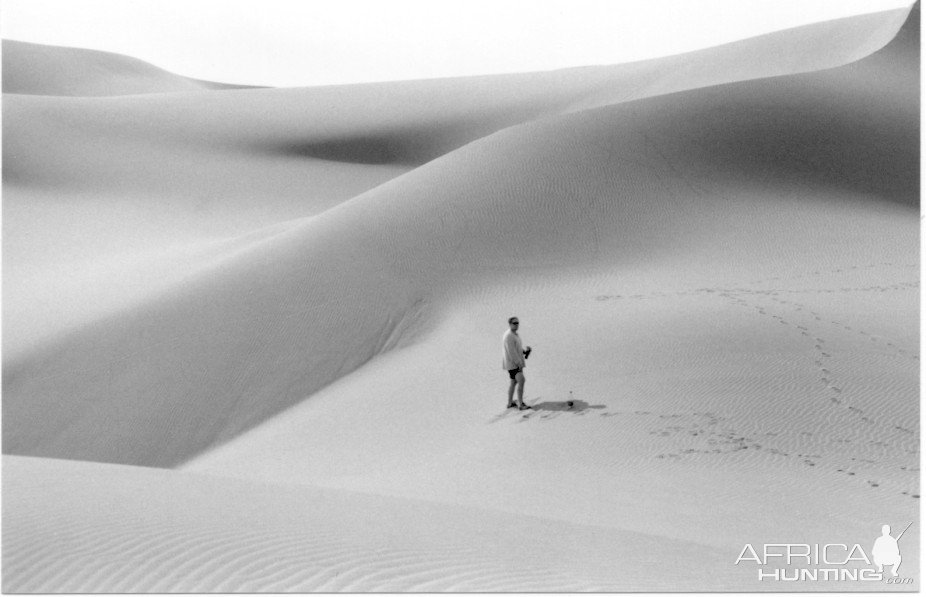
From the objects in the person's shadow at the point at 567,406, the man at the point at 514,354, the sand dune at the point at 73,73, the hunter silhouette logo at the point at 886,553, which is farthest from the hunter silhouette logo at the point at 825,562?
the sand dune at the point at 73,73

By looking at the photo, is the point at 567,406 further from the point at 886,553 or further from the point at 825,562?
the point at 886,553

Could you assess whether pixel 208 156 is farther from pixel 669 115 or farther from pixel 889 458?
pixel 889 458

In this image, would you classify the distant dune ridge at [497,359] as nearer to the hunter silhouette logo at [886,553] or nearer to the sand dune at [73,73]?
the hunter silhouette logo at [886,553]

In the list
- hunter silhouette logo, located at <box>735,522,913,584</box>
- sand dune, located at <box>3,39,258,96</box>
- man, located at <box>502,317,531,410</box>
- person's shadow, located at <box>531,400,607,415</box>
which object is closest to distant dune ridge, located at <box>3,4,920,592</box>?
person's shadow, located at <box>531,400,607,415</box>

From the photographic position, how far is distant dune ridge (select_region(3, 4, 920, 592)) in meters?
6.30

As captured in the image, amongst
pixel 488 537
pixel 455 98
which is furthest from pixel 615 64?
pixel 488 537

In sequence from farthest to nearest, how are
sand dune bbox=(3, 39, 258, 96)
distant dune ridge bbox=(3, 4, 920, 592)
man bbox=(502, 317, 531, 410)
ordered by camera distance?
sand dune bbox=(3, 39, 258, 96)
man bbox=(502, 317, 531, 410)
distant dune ridge bbox=(3, 4, 920, 592)

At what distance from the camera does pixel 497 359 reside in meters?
13.1

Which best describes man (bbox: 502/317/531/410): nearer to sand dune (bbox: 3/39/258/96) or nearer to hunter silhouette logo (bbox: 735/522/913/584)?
hunter silhouette logo (bbox: 735/522/913/584)

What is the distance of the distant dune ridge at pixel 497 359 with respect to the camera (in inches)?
248

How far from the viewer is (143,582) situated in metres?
5.32

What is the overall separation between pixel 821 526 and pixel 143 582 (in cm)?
596

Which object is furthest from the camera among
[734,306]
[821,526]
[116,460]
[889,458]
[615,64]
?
[615,64]

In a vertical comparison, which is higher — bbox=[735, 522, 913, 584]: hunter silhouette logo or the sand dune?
the sand dune
